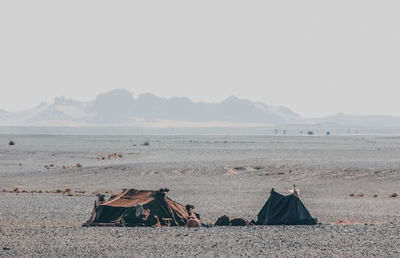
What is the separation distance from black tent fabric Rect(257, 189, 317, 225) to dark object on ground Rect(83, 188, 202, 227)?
2.24m

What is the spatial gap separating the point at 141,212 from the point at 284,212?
4.63 meters

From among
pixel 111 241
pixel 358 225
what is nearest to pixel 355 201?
pixel 358 225

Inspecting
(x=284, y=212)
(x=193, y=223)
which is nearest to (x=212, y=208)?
(x=284, y=212)

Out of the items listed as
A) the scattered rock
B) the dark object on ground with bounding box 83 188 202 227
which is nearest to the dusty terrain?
the scattered rock

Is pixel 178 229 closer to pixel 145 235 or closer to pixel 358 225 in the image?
pixel 145 235

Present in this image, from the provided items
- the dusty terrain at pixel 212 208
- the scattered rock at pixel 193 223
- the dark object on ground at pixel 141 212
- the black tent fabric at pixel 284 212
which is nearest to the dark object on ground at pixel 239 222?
the black tent fabric at pixel 284 212

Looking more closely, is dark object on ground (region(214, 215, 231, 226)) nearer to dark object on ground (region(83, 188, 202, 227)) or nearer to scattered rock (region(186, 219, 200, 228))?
dark object on ground (region(83, 188, 202, 227))

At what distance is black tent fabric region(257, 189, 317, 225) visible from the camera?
69.8 feet

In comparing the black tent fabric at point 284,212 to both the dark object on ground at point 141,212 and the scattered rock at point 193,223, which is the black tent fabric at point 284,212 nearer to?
the scattered rock at point 193,223

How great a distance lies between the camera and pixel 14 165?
5497cm

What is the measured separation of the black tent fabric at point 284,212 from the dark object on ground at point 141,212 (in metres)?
2.24

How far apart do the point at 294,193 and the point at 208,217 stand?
434cm

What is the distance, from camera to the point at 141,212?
2092 centimetres

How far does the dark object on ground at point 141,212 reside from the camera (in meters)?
20.9
